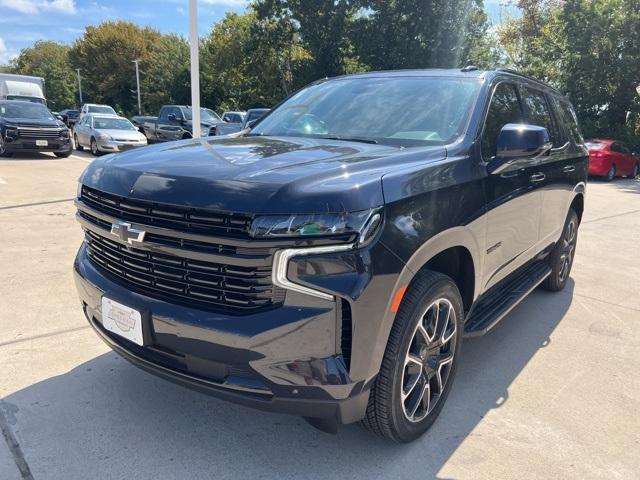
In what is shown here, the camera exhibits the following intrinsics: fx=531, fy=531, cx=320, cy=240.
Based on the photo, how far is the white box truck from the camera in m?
27.3

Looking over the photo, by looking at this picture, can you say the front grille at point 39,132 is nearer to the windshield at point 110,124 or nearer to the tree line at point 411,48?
the windshield at point 110,124

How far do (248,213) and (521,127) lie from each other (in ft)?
6.04

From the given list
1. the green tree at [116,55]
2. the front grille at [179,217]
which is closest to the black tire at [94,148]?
the front grille at [179,217]

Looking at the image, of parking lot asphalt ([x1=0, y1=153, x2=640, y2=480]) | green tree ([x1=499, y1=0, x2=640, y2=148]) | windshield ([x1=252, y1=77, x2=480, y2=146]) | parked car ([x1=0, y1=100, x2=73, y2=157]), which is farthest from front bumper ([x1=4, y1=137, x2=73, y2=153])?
green tree ([x1=499, y1=0, x2=640, y2=148])

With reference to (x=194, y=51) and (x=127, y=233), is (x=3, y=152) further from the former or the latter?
(x=127, y=233)

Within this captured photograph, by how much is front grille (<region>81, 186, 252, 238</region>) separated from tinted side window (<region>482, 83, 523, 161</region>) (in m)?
1.67

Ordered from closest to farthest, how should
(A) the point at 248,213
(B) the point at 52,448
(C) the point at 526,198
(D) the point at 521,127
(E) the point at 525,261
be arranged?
1. (A) the point at 248,213
2. (B) the point at 52,448
3. (D) the point at 521,127
4. (C) the point at 526,198
5. (E) the point at 525,261

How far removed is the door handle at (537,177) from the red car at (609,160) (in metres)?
14.8

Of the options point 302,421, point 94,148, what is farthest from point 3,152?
point 302,421

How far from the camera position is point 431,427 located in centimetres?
284

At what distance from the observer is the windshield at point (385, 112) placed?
316 centimetres

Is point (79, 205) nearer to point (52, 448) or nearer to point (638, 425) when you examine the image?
point (52, 448)

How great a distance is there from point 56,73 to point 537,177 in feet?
267

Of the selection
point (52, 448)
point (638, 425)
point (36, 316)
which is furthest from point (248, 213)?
point (36, 316)
